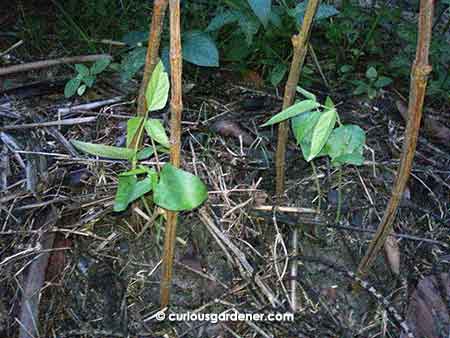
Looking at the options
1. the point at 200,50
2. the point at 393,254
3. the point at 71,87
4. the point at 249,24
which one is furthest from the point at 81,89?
the point at 393,254

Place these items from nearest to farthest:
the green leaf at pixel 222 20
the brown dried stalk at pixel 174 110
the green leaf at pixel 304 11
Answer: the brown dried stalk at pixel 174 110 < the green leaf at pixel 304 11 < the green leaf at pixel 222 20

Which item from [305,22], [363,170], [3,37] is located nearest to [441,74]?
[363,170]

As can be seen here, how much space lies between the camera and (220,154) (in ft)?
4.43

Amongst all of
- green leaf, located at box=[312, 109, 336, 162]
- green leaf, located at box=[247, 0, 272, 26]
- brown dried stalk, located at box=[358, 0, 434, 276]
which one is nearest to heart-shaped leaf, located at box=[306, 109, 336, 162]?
green leaf, located at box=[312, 109, 336, 162]

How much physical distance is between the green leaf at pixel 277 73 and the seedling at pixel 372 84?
198 mm

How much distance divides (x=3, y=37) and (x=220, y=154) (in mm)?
799

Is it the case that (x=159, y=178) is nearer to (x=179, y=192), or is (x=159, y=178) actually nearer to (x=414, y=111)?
(x=179, y=192)

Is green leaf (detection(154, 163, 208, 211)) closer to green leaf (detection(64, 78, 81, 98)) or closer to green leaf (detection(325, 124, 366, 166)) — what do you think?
green leaf (detection(325, 124, 366, 166))

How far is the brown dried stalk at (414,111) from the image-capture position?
81cm

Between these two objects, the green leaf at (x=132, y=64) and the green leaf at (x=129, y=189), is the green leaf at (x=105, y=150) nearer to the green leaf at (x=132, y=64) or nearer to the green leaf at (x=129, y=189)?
the green leaf at (x=129, y=189)

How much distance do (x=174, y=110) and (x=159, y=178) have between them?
0.11 m

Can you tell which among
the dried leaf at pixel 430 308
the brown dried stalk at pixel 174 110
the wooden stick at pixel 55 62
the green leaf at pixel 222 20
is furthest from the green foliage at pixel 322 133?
the wooden stick at pixel 55 62

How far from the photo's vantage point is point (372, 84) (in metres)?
1.53

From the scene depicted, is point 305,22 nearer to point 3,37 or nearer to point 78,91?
point 78,91
